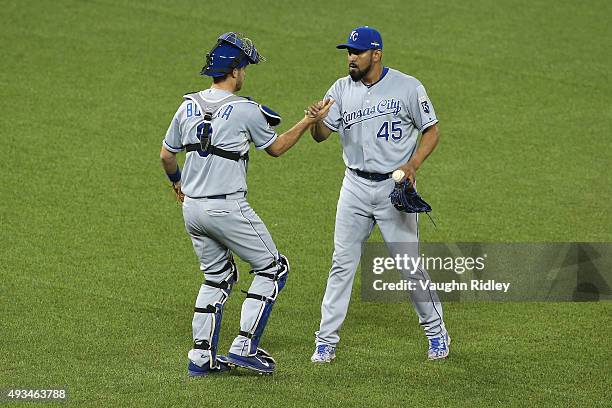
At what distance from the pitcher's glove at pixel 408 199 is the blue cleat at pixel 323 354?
39.5 inches

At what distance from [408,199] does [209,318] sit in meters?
1.37

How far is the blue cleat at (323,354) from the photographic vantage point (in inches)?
263

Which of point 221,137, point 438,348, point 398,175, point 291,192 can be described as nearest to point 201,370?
point 221,137

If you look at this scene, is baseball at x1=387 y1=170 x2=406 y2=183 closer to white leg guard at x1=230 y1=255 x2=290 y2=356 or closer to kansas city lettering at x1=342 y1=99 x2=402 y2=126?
kansas city lettering at x1=342 y1=99 x2=402 y2=126

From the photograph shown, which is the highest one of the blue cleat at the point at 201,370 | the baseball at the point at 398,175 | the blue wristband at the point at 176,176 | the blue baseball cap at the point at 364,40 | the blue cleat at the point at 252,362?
the blue baseball cap at the point at 364,40

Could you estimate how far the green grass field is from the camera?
21.2 ft

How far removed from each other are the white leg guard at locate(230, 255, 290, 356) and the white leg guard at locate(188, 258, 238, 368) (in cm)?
13

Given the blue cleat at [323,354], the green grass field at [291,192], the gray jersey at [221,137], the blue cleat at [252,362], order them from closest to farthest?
the gray jersey at [221,137]
the blue cleat at [252,362]
the green grass field at [291,192]
the blue cleat at [323,354]

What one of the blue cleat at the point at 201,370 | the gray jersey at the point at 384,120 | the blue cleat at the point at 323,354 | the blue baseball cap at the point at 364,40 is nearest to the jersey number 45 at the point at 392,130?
the gray jersey at the point at 384,120

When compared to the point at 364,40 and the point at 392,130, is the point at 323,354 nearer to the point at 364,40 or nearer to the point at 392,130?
the point at 392,130

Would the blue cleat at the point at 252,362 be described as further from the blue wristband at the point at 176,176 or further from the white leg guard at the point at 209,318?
the blue wristband at the point at 176,176

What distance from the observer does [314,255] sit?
8.61 meters

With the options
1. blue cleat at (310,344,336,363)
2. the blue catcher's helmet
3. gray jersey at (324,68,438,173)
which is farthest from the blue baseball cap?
blue cleat at (310,344,336,363)

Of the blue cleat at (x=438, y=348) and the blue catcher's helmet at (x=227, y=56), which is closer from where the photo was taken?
the blue catcher's helmet at (x=227, y=56)
